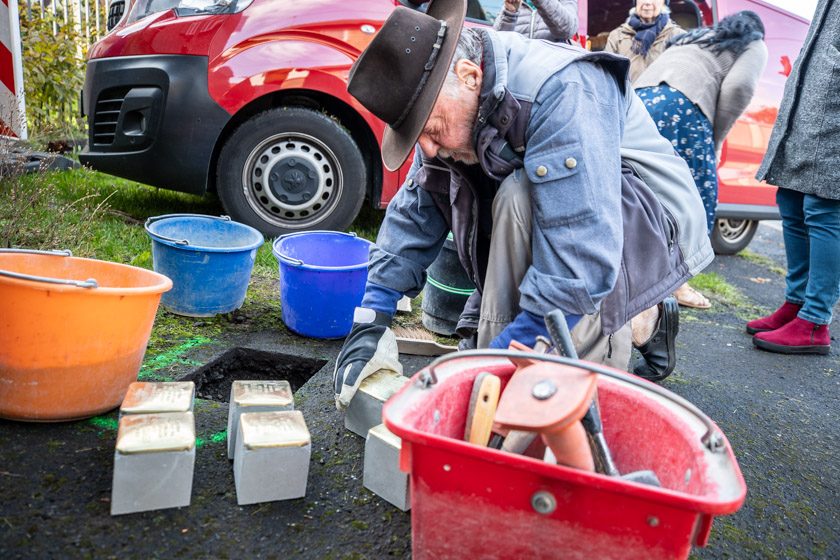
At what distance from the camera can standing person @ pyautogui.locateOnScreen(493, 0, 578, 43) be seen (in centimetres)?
309

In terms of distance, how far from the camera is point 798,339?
3148mm

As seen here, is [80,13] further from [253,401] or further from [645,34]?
[253,401]

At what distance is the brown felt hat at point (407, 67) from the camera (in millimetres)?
1521

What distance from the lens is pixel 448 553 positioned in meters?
1.08

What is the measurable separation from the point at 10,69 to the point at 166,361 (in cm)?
237

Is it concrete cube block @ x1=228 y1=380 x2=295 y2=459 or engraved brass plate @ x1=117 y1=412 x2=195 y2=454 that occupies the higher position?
engraved brass plate @ x1=117 y1=412 x2=195 y2=454

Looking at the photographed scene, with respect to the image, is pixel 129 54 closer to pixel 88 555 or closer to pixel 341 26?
pixel 341 26

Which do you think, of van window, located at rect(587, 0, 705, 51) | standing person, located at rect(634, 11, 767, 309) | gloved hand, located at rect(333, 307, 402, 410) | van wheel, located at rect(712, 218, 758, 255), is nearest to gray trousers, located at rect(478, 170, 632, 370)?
gloved hand, located at rect(333, 307, 402, 410)

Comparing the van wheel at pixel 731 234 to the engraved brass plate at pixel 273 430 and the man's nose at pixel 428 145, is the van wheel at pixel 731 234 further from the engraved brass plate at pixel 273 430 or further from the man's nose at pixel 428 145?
the engraved brass plate at pixel 273 430

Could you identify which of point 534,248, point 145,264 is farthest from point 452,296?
point 145,264

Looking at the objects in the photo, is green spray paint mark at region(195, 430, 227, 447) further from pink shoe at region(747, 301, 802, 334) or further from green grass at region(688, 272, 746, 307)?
green grass at region(688, 272, 746, 307)

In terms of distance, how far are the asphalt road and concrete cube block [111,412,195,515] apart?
3 centimetres

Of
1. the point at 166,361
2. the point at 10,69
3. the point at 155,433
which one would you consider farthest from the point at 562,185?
the point at 10,69

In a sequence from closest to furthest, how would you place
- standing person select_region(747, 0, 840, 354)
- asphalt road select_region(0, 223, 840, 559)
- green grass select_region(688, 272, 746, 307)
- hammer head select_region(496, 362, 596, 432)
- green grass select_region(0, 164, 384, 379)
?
hammer head select_region(496, 362, 596, 432)
asphalt road select_region(0, 223, 840, 559)
green grass select_region(0, 164, 384, 379)
standing person select_region(747, 0, 840, 354)
green grass select_region(688, 272, 746, 307)
